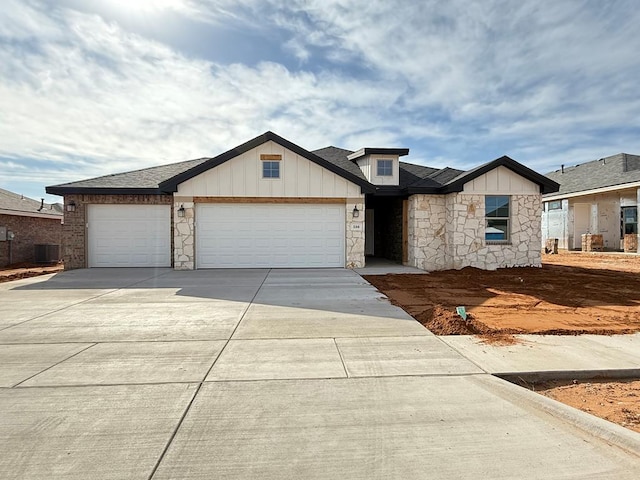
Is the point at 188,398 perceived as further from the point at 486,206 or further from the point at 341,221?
the point at 486,206

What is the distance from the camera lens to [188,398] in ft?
11.4

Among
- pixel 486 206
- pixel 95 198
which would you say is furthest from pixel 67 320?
pixel 486 206

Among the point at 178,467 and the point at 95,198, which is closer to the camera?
the point at 178,467

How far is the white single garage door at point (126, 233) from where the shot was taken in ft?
45.5

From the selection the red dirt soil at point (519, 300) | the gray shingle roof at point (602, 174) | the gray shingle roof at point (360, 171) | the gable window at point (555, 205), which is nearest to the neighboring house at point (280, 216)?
the red dirt soil at point (519, 300)

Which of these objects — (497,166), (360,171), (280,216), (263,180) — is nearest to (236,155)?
(263,180)

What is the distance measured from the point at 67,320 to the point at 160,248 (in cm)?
800

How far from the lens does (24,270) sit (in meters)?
14.9

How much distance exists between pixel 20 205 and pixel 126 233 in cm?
891

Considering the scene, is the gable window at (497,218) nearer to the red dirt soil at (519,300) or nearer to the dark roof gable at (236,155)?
the red dirt soil at (519,300)

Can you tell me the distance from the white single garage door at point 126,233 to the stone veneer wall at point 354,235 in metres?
6.92

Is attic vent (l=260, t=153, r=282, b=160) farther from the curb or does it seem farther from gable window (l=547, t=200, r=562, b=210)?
gable window (l=547, t=200, r=562, b=210)

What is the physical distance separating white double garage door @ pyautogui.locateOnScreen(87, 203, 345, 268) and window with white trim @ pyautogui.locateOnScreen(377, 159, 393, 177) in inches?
109

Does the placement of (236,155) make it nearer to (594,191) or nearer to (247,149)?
(247,149)
